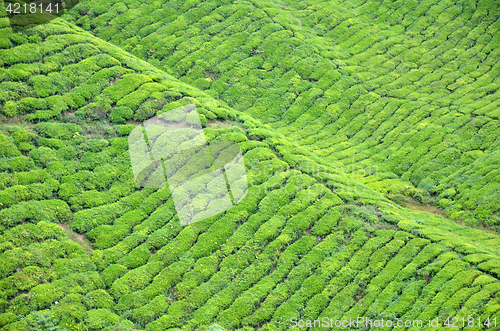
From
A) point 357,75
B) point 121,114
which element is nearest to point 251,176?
point 121,114

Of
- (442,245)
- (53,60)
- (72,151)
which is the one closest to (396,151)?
(442,245)

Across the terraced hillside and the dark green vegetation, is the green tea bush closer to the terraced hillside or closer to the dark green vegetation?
the dark green vegetation

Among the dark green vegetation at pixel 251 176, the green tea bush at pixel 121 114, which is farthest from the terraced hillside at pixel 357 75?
the green tea bush at pixel 121 114

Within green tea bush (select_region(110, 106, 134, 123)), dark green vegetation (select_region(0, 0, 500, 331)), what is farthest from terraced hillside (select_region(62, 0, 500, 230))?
green tea bush (select_region(110, 106, 134, 123))

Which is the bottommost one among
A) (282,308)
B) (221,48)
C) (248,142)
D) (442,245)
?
(282,308)

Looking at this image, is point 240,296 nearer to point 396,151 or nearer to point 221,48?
point 396,151

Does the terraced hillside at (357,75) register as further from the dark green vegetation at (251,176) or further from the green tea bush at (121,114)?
the green tea bush at (121,114)
